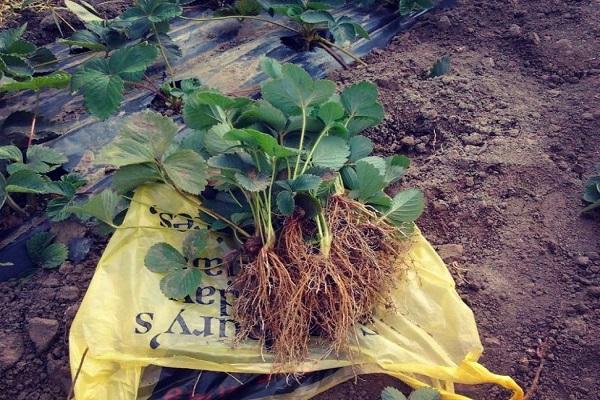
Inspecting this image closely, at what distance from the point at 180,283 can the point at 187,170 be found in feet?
0.83

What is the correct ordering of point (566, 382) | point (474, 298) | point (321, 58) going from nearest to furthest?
point (566, 382)
point (474, 298)
point (321, 58)

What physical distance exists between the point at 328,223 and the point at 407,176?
0.48m

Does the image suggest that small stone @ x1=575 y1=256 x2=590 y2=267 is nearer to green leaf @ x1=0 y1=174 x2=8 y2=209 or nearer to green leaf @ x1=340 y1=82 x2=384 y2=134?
green leaf @ x1=340 y1=82 x2=384 y2=134

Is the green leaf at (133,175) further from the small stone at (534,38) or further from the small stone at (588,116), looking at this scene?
the small stone at (534,38)

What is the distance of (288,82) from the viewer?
5.04 feet

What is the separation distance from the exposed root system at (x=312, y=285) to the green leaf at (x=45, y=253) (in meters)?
0.50

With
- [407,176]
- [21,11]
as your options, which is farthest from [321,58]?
[21,11]

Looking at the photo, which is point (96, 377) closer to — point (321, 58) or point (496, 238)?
point (496, 238)

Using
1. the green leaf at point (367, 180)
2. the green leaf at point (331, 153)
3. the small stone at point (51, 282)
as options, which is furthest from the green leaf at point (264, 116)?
the small stone at point (51, 282)

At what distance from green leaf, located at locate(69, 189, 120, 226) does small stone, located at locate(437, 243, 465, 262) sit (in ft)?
2.72

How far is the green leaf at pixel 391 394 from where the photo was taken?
4.46 ft

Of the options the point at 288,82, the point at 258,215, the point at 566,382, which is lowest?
the point at 566,382

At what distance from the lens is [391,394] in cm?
136

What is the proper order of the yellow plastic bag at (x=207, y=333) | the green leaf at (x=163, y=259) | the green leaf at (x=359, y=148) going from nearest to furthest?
the yellow plastic bag at (x=207, y=333)
the green leaf at (x=163, y=259)
the green leaf at (x=359, y=148)
